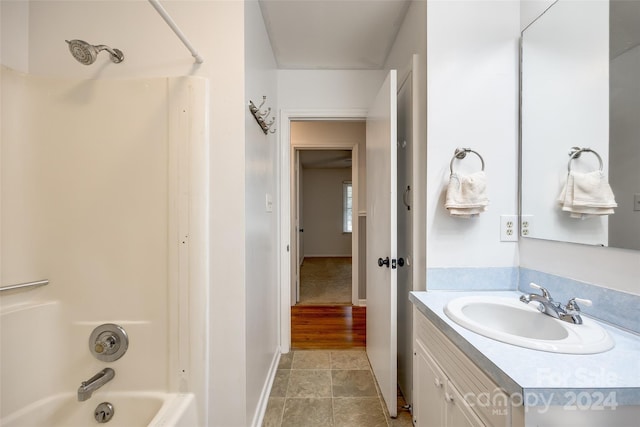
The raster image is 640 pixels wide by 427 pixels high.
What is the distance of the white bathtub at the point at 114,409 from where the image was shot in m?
1.00

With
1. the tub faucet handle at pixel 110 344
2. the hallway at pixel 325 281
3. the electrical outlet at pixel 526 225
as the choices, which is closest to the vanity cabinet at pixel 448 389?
the electrical outlet at pixel 526 225

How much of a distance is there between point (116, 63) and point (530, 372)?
6.43 ft

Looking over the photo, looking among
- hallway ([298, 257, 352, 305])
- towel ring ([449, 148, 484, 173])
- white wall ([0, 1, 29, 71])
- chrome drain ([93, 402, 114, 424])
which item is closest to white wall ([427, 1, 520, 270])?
towel ring ([449, 148, 484, 173])

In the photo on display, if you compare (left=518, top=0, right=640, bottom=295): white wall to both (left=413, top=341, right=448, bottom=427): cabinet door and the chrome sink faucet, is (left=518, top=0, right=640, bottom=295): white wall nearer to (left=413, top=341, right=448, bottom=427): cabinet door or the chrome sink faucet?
the chrome sink faucet

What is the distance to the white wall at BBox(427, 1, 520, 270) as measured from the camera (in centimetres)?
128

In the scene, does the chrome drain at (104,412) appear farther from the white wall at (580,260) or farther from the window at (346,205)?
the window at (346,205)

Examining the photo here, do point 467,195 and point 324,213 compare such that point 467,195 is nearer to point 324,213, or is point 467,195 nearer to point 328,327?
point 328,327

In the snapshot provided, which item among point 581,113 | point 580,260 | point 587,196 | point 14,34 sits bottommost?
point 580,260

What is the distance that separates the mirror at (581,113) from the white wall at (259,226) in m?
1.42

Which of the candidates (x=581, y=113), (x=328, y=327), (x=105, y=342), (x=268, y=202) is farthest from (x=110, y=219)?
(x=328, y=327)

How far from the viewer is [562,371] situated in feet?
2.06

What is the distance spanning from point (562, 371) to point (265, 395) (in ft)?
5.14

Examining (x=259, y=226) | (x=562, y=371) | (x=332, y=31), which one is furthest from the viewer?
(x=332, y=31)

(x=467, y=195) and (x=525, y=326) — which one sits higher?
(x=467, y=195)
